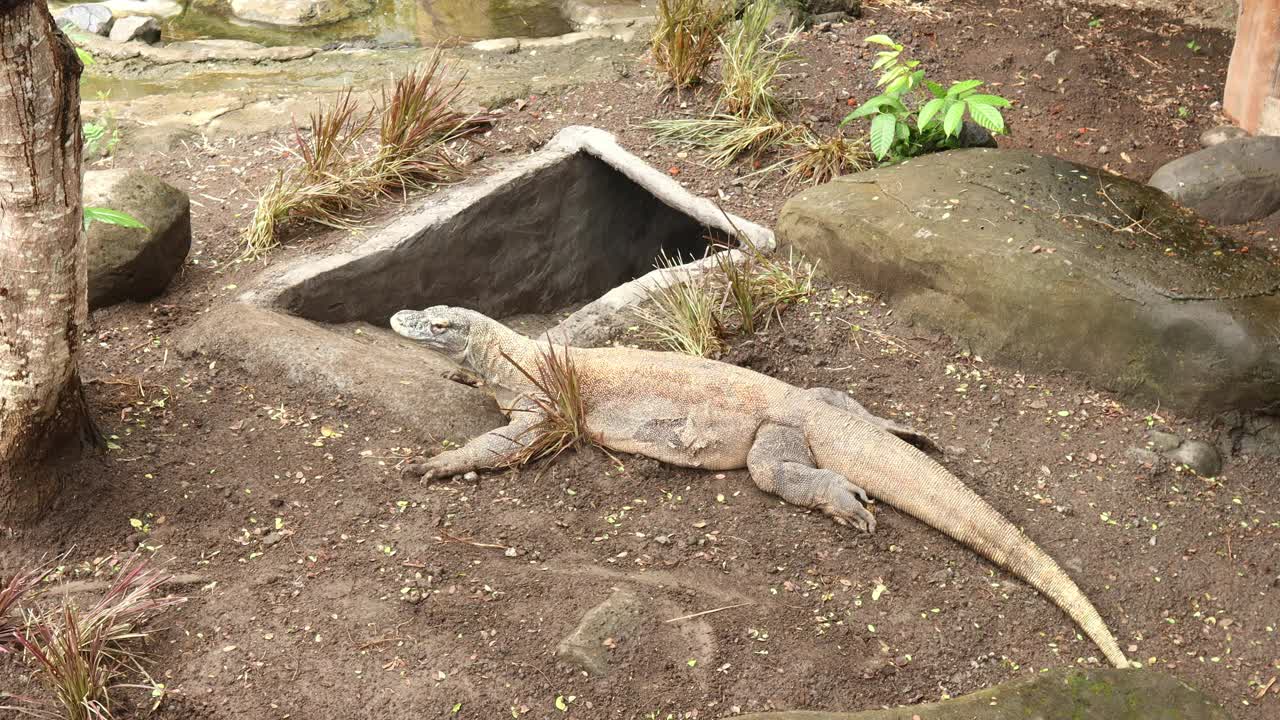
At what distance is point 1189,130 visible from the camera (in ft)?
22.0

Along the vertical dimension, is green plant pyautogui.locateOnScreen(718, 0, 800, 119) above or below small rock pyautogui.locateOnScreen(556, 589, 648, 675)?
above

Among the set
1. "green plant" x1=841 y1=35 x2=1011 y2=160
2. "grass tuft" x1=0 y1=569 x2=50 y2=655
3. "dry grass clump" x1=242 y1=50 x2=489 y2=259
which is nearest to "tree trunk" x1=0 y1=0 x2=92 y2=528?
"grass tuft" x1=0 y1=569 x2=50 y2=655

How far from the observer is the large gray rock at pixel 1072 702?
2.96m

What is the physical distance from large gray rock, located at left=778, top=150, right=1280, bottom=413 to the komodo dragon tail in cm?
107

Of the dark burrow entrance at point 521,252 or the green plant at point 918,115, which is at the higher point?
the green plant at point 918,115

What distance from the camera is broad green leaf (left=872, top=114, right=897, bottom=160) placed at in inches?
223

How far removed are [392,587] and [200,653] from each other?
2.04 ft

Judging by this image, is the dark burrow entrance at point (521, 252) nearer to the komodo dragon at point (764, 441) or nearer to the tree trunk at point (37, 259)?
the komodo dragon at point (764, 441)

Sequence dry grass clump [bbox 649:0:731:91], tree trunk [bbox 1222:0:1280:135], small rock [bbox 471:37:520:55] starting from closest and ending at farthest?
1. tree trunk [bbox 1222:0:1280:135]
2. dry grass clump [bbox 649:0:731:91]
3. small rock [bbox 471:37:520:55]

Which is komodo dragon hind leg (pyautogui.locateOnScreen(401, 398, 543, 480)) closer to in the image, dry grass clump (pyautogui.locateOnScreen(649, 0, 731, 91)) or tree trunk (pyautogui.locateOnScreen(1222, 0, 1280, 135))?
dry grass clump (pyautogui.locateOnScreen(649, 0, 731, 91))

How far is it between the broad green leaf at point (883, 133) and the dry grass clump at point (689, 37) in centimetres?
150

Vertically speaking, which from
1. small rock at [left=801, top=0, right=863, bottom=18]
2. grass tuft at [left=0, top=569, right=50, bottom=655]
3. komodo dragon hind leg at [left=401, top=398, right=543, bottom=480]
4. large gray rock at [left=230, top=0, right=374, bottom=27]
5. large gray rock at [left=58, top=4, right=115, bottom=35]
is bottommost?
komodo dragon hind leg at [left=401, top=398, right=543, bottom=480]

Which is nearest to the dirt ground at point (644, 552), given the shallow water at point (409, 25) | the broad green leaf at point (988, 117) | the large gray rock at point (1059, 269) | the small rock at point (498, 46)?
the large gray rock at point (1059, 269)

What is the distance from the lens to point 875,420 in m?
4.41
